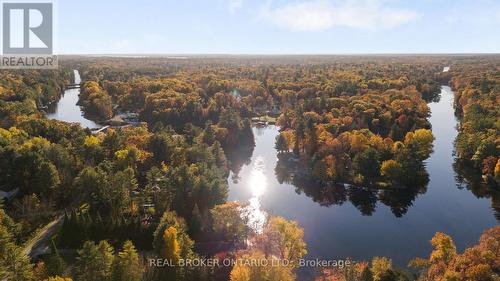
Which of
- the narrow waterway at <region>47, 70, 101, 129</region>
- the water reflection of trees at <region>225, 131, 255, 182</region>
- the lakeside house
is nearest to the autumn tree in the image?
the lakeside house

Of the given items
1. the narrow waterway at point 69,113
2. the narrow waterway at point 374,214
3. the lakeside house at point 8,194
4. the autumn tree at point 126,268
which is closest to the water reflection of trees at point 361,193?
the narrow waterway at point 374,214

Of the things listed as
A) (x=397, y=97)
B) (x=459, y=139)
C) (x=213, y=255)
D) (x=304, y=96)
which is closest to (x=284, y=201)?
(x=213, y=255)

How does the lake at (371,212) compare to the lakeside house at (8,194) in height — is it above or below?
below

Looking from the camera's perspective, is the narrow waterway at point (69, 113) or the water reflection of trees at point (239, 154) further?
the narrow waterway at point (69, 113)

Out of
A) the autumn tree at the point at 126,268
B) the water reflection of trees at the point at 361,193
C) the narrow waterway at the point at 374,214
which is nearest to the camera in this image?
the autumn tree at the point at 126,268

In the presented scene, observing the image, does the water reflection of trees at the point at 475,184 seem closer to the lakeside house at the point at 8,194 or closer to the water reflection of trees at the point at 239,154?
the water reflection of trees at the point at 239,154

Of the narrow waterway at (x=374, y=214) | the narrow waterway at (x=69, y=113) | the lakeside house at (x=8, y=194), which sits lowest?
the narrow waterway at (x=374, y=214)

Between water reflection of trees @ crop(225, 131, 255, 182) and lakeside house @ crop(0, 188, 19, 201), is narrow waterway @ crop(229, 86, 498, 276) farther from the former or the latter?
lakeside house @ crop(0, 188, 19, 201)
